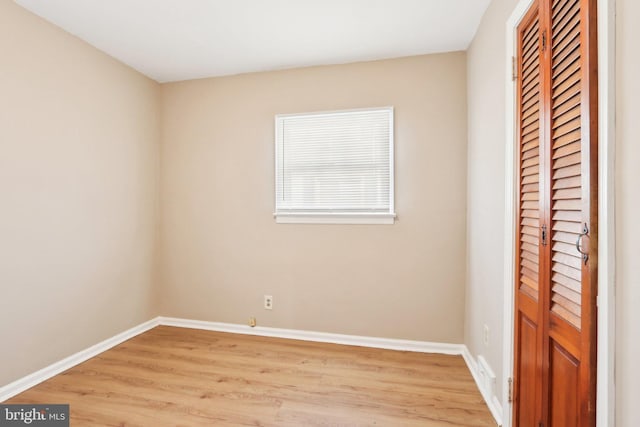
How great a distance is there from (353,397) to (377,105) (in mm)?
2230

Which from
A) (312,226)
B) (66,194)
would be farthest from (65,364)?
(312,226)

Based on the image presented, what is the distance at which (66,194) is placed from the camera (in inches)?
93.6

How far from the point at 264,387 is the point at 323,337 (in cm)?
86

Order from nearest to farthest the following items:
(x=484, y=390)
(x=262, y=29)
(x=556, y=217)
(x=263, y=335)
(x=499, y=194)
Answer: (x=556, y=217)
(x=499, y=194)
(x=484, y=390)
(x=262, y=29)
(x=263, y=335)

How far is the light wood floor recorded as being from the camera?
1.84 metres

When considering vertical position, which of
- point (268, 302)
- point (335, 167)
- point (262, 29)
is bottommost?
point (268, 302)

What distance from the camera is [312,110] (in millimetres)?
2906

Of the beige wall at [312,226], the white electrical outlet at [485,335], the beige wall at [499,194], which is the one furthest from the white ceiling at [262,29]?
the white electrical outlet at [485,335]

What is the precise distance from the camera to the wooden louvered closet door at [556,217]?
3.16ft

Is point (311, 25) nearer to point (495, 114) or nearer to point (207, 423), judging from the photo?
point (495, 114)

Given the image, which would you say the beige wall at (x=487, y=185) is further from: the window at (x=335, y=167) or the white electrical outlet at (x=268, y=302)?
the white electrical outlet at (x=268, y=302)

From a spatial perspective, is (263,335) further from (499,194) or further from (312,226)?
(499,194)
